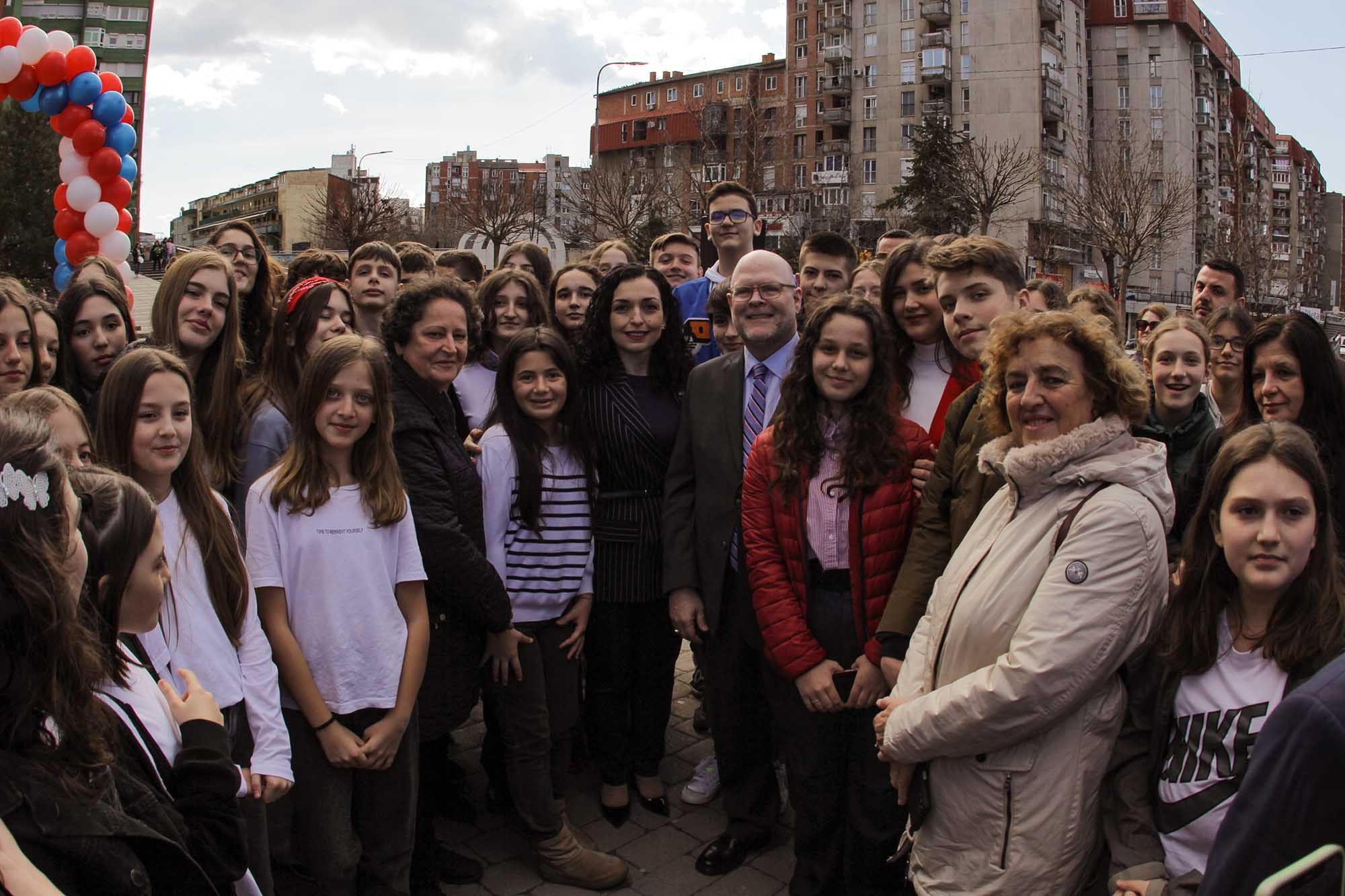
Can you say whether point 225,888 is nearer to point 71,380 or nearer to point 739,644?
point 739,644

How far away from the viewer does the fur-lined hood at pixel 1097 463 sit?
258 centimetres

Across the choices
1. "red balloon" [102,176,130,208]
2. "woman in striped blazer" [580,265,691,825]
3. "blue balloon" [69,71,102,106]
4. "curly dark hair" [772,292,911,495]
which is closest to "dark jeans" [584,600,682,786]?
"woman in striped blazer" [580,265,691,825]

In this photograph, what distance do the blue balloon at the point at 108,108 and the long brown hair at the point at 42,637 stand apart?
27.9ft

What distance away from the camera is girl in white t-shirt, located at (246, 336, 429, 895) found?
320 centimetres

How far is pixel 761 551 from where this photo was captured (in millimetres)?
3605

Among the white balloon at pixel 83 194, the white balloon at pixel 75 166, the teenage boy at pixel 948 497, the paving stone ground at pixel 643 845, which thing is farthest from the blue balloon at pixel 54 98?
the teenage boy at pixel 948 497

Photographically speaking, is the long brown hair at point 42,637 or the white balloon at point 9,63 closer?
the long brown hair at point 42,637

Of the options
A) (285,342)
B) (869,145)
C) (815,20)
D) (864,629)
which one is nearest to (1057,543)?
(864,629)

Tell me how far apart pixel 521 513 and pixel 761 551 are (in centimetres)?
109

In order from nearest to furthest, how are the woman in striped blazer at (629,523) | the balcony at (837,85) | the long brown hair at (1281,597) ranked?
1. the long brown hair at (1281,597)
2. the woman in striped blazer at (629,523)
3. the balcony at (837,85)

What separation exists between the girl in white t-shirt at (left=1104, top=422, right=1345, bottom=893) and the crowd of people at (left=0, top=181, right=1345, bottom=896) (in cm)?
1

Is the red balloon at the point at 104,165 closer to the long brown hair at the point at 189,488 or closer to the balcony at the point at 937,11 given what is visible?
the long brown hair at the point at 189,488

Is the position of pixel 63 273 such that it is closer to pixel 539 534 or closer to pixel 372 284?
pixel 372 284

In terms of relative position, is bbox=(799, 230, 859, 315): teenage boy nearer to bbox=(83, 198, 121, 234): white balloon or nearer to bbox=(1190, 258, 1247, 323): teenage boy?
bbox=(1190, 258, 1247, 323): teenage boy
